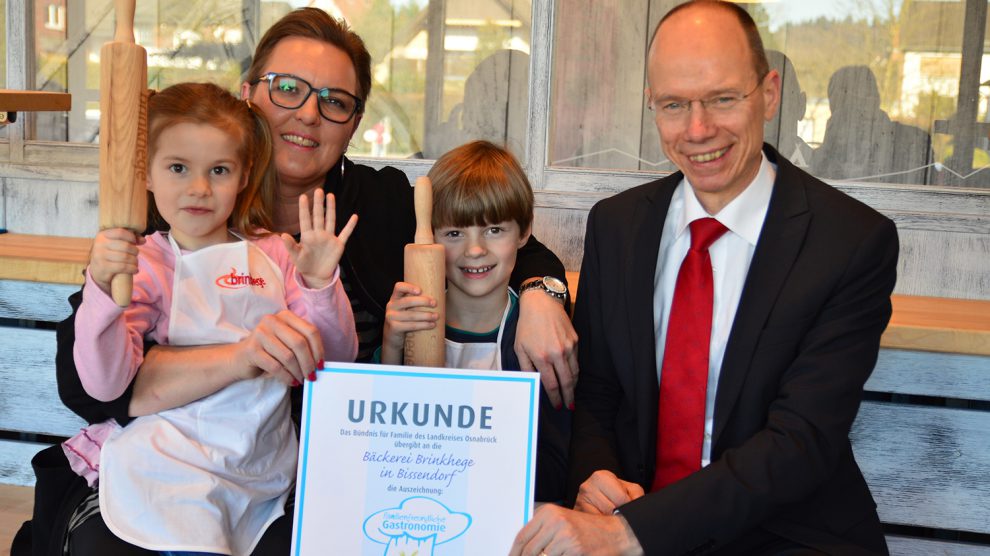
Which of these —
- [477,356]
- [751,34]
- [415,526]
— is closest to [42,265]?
[477,356]

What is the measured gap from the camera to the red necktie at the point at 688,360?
77.8 inches

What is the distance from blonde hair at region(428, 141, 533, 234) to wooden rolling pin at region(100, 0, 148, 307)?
0.73 meters

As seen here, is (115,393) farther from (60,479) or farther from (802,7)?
(802,7)

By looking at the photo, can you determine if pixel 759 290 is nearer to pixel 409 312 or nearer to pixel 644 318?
pixel 644 318

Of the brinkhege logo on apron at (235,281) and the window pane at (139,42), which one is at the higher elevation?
the window pane at (139,42)

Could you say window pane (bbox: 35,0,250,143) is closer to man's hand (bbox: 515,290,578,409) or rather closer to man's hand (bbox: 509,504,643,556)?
man's hand (bbox: 515,290,578,409)

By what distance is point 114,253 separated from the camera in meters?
1.53

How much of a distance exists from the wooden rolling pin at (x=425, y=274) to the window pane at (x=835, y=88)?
160 cm

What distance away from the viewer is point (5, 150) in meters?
3.63

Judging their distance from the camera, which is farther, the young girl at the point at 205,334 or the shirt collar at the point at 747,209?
the shirt collar at the point at 747,209

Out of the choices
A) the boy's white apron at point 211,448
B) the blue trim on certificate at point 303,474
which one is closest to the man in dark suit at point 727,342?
the blue trim on certificate at point 303,474

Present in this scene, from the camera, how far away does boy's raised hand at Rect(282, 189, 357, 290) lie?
175cm

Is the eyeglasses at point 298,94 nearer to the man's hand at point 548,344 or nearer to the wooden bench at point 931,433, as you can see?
the man's hand at point 548,344

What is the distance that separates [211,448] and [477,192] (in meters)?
0.74
